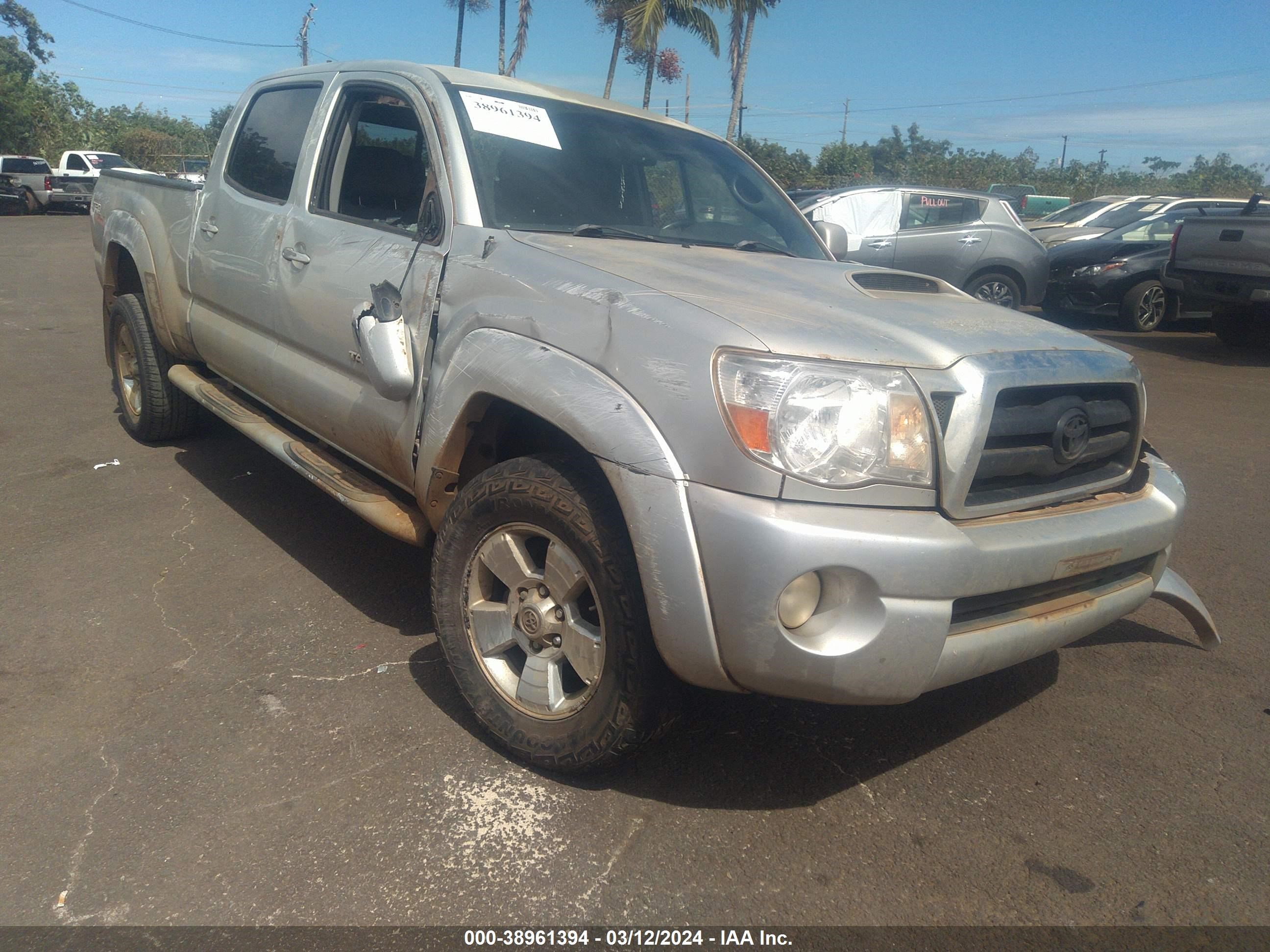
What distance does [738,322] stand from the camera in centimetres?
228

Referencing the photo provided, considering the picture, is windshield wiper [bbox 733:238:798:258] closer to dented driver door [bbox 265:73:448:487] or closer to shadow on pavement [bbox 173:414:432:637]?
dented driver door [bbox 265:73:448:487]

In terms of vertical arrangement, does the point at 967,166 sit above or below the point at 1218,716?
above

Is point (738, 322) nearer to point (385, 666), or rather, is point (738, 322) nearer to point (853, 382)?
point (853, 382)

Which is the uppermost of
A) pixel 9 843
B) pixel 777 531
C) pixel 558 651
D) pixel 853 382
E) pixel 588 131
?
pixel 588 131

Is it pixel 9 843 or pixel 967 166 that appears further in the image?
pixel 967 166

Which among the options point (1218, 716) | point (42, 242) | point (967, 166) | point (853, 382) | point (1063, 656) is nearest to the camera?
point (853, 382)

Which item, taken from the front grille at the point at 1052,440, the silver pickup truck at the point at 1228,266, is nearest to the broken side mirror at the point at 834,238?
the front grille at the point at 1052,440

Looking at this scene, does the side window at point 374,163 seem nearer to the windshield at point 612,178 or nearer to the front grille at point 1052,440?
the windshield at point 612,178

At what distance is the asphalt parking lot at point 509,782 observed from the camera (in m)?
2.21

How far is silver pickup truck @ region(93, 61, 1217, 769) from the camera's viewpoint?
216cm

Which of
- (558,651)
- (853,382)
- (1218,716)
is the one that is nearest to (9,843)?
(558,651)

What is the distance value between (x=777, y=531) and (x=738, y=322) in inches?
20.6

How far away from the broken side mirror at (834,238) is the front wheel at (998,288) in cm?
808

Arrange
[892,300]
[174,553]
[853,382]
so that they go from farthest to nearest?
[174,553]
[892,300]
[853,382]
